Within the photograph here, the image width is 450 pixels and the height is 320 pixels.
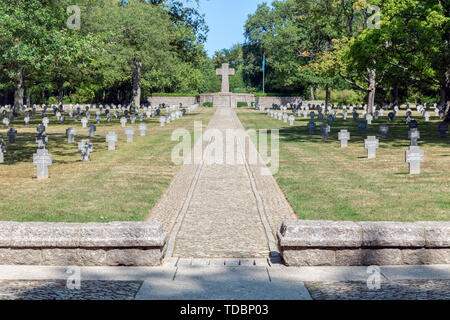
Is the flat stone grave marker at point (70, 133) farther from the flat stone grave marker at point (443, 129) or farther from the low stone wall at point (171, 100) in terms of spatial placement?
the low stone wall at point (171, 100)

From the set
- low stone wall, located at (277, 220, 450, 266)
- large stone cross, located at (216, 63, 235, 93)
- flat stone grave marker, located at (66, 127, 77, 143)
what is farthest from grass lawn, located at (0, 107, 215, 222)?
large stone cross, located at (216, 63, 235, 93)

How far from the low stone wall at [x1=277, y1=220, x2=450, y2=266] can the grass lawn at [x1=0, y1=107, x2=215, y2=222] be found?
4037mm

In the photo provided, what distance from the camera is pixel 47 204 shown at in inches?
459

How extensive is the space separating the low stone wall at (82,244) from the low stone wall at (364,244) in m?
1.80

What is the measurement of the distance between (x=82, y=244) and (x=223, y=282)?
1.98m

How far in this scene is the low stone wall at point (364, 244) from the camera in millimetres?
7074

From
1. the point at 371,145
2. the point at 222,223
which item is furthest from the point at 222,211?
the point at 371,145

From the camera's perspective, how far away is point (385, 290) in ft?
20.1

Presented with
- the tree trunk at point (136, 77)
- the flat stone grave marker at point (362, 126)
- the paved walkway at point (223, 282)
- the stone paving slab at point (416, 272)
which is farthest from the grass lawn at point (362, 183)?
the tree trunk at point (136, 77)

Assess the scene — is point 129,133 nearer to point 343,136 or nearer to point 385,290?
point 343,136

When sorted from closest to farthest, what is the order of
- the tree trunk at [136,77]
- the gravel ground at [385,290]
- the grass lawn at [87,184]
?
the gravel ground at [385,290]
the grass lawn at [87,184]
the tree trunk at [136,77]

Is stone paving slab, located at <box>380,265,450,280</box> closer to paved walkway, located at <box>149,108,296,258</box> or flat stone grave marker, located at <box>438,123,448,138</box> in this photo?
paved walkway, located at <box>149,108,296,258</box>
